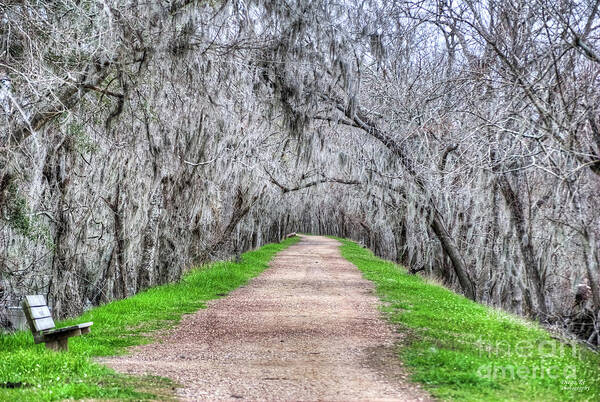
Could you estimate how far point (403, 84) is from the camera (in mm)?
16938

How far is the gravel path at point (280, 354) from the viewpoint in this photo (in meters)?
6.46

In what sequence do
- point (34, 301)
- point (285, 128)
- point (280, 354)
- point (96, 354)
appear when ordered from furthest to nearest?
point (285, 128), point (280, 354), point (96, 354), point (34, 301)

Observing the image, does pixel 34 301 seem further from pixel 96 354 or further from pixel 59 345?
pixel 96 354

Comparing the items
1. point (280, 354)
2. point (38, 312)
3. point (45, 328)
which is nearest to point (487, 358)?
point (280, 354)

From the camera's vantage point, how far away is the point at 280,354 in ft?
27.3

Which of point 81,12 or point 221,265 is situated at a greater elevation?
point 81,12

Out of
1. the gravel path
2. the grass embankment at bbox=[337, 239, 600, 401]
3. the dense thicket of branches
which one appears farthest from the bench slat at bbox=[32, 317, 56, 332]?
the grass embankment at bbox=[337, 239, 600, 401]

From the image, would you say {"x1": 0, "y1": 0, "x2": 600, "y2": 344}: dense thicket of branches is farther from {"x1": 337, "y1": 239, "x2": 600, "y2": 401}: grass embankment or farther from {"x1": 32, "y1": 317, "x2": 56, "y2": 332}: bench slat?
{"x1": 32, "y1": 317, "x2": 56, "y2": 332}: bench slat

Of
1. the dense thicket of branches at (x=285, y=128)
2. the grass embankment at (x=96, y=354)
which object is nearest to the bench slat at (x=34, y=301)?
the grass embankment at (x=96, y=354)

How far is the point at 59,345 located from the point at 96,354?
1.77ft

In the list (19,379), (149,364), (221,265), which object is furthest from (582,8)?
(221,265)

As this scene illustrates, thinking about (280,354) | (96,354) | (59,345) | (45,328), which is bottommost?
(280,354)

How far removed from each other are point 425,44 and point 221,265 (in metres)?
9.57

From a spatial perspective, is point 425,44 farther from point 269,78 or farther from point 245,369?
point 245,369
